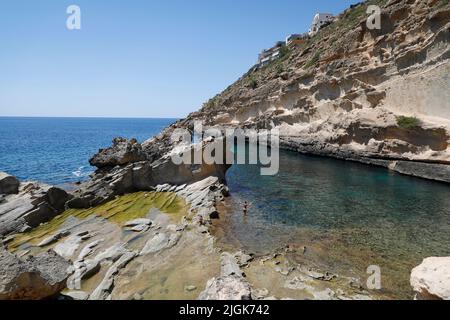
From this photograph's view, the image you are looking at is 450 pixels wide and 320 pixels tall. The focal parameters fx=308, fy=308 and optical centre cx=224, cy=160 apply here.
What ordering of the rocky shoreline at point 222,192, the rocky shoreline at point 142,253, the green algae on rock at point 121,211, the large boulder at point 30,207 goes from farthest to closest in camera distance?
1. the large boulder at point 30,207
2. the green algae on rock at point 121,211
3. the rocky shoreline at point 222,192
4. the rocky shoreline at point 142,253

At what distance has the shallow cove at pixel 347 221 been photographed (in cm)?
1333

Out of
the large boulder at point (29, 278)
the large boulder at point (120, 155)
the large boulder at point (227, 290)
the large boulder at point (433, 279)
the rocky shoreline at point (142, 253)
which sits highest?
the large boulder at point (120, 155)

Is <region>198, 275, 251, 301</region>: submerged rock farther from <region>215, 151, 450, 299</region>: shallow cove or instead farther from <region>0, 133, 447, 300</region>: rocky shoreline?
<region>215, 151, 450, 299</region>: shallow cove

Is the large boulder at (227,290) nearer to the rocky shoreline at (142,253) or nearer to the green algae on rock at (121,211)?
the rocky shoreline at (142,253)

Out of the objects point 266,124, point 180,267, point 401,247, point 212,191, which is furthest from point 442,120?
point 266,124

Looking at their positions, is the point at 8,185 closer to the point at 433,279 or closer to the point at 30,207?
the point at 30,207

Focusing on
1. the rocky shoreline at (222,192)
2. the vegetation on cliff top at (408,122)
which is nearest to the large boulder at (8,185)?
the rocky shoreline at (222,192)

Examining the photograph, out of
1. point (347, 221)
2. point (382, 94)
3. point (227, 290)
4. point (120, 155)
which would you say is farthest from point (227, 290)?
point (382, 94)

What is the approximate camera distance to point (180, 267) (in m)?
12.1

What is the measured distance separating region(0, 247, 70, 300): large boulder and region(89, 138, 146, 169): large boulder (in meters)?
15.6

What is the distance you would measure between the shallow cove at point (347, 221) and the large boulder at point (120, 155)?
8437mm

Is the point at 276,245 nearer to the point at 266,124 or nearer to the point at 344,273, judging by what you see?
the point at 344,273

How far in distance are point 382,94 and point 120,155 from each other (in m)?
28.2

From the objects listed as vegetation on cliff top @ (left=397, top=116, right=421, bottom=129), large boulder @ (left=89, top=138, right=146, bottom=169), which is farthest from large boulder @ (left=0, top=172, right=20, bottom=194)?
vegetation on cliff top @ (left=397, top=116, right=421, bottom=129)
